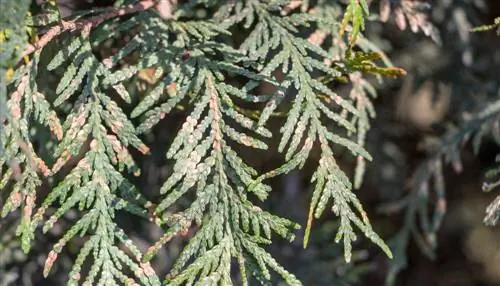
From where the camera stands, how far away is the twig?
1.14m

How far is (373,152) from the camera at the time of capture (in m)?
2.03

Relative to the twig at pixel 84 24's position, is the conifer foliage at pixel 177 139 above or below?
below

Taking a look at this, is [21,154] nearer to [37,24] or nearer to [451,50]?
[37,24]

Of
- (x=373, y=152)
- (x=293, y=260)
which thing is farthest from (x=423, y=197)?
(x=293, y=260)

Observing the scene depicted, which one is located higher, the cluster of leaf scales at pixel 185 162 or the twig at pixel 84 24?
the twig at pixel 84 24

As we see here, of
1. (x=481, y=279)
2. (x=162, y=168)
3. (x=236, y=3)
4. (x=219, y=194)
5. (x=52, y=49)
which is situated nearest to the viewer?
(x=219, y=194)

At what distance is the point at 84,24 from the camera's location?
46.9 inches

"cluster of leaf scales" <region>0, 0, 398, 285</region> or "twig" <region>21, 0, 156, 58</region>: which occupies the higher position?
"twig" <region>21, 0, 156, 58</region>

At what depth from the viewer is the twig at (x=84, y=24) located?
44.8 inches

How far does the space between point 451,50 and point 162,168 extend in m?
0.81

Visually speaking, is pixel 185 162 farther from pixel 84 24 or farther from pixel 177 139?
pixel 84 24

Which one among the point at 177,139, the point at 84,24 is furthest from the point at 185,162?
the point at 84,24

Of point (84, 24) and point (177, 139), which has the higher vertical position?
point (84, 24)

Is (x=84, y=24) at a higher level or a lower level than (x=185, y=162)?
higher
